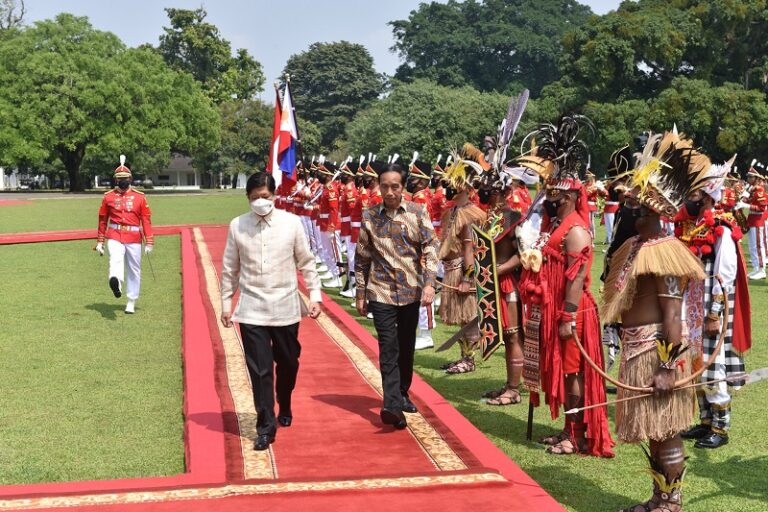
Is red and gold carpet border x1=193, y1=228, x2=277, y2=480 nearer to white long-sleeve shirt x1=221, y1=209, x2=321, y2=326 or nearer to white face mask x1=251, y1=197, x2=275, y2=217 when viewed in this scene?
white long-sleeve shirt x1=221, y1=209, x2=321, y2=326

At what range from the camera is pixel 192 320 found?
35.2ft

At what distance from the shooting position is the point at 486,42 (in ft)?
277

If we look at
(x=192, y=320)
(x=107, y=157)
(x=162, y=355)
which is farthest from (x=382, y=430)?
(x=107, y=157)

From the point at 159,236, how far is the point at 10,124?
110 ft

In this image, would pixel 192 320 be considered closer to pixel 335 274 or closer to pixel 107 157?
pixel 335 274

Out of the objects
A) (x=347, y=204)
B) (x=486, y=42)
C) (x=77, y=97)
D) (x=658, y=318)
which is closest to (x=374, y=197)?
(x=347, y=204)

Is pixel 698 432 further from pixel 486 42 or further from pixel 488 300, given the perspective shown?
pixel 486 42

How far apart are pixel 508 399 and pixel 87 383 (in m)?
3.79

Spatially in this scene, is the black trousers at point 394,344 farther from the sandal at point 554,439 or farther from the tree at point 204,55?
→ the tree at point 204,55

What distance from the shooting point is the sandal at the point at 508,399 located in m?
7.45

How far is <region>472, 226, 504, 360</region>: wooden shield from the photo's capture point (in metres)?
7.09

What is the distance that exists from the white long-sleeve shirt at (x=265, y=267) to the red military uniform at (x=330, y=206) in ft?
29.8

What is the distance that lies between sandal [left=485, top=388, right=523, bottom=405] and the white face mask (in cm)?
263

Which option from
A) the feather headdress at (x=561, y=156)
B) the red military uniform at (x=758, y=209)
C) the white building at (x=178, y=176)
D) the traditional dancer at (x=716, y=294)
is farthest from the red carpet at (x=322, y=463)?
the white building at (x=178, y=176)
